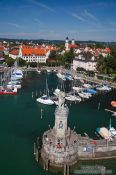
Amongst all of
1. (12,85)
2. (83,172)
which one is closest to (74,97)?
(12,85)

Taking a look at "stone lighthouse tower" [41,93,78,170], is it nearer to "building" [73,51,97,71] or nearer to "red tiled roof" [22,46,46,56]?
"building" [73,51,97,71]

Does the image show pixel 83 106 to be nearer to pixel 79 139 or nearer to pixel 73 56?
pixel 79 139

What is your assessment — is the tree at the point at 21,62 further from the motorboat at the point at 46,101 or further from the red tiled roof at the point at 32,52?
the motorboat at the point at 46,101

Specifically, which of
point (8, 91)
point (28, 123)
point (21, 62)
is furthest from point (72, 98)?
point (21, 62)

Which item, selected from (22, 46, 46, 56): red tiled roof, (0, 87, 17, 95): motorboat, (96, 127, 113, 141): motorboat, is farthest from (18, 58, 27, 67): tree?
(96, 127, 113, 141): motorboat

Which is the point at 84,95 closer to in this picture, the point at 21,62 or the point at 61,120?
the point at 61,120

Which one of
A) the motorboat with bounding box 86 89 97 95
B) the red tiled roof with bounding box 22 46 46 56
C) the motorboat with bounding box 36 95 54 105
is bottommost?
the motorboat with bounding box 36 95 54 105
